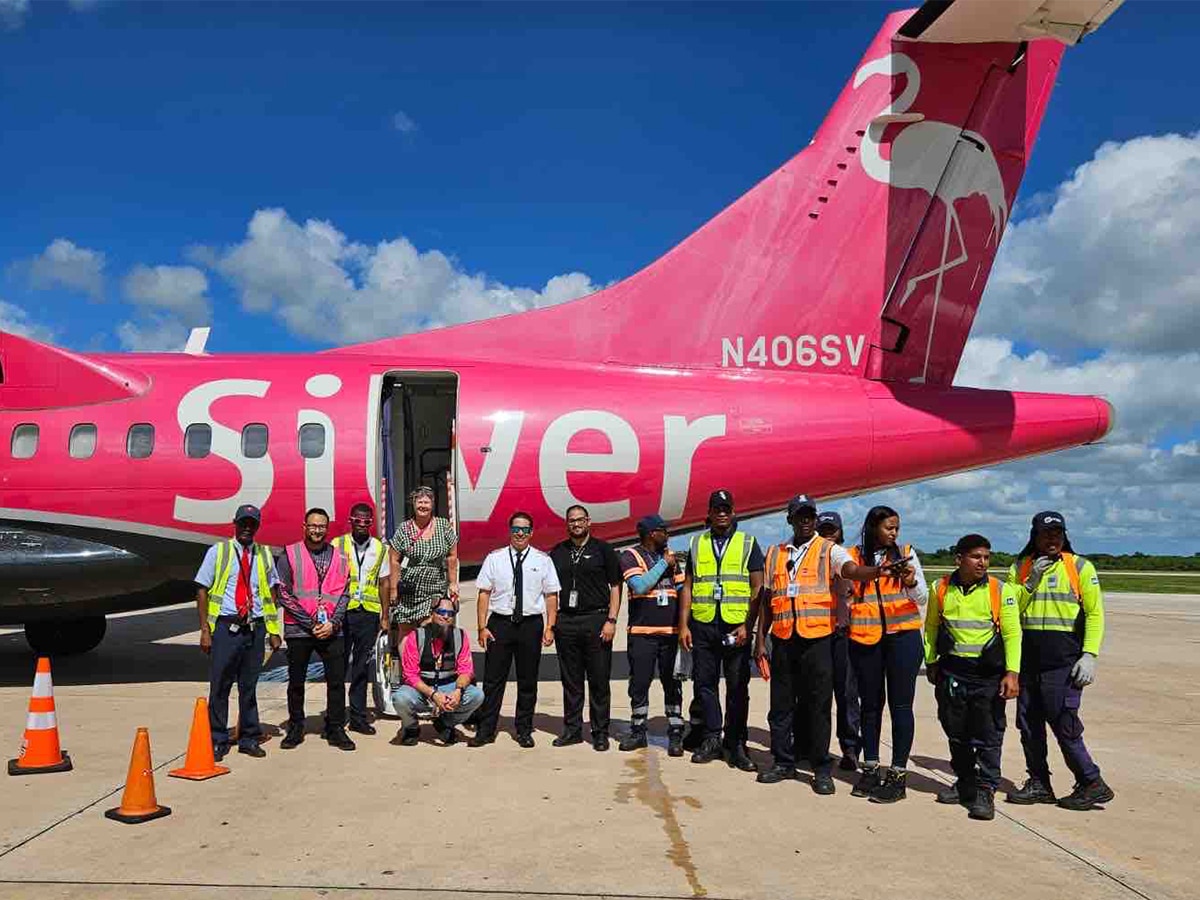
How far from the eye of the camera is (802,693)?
5.98m

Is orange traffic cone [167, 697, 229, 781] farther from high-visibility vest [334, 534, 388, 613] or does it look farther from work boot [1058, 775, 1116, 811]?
work boot [1058, 775, 1116, 811]

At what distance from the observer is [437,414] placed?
1137 cm

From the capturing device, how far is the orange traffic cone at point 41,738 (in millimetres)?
5906

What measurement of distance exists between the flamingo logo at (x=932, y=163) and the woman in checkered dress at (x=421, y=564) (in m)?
5.69

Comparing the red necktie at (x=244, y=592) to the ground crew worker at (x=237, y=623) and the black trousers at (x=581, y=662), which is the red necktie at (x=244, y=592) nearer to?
the ground crew worker at (x=237, y=623)

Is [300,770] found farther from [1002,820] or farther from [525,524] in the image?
[1002,820]

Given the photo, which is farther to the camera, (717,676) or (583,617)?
(583,617)

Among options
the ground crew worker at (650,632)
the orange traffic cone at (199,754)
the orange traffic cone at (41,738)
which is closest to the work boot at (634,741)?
the ground crew worker at (650,632)

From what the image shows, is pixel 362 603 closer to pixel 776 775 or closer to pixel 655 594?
pixel 655 594

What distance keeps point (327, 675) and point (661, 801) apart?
288cm

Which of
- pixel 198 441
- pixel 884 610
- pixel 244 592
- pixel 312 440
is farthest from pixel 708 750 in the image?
pixel 198 441

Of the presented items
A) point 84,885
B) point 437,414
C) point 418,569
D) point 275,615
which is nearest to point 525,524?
point 418,569

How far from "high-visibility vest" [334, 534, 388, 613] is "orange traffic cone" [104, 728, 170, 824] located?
216 cm

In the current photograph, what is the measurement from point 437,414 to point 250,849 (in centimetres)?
729
